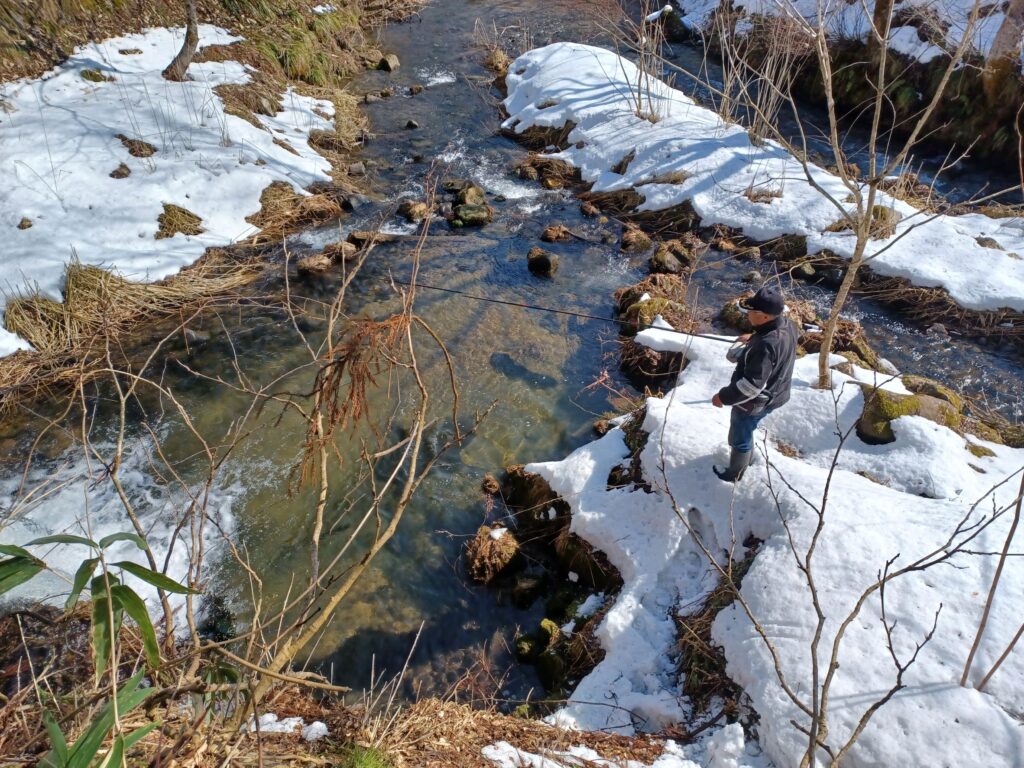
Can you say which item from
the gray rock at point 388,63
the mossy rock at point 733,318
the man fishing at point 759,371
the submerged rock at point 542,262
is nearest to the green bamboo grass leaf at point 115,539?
the man fishing at point 759,371

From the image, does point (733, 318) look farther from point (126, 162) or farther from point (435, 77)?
point (435, 77)

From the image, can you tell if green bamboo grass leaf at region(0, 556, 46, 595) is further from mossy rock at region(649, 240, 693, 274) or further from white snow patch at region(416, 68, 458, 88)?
white snow patch at region(416, 68, 458, 88)

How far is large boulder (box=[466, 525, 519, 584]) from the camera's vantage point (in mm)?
4355

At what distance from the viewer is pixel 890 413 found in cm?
446

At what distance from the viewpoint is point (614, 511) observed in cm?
432

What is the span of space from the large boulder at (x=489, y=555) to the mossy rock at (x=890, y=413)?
271 centimetres

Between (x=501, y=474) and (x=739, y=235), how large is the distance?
4.91 metres

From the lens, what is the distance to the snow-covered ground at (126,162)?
22.0 feet

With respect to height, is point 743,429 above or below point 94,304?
above

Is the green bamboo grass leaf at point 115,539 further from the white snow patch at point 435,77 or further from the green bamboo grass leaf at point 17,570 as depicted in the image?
the white snow patch at point 435,77

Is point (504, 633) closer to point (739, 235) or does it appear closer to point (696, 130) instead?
point (739, 235)

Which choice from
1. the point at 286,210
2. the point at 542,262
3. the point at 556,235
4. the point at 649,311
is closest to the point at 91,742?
the point at 649,311

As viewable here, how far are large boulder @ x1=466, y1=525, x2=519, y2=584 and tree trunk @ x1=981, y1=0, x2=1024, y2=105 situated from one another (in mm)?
10236

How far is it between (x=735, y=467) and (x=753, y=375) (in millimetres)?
670
